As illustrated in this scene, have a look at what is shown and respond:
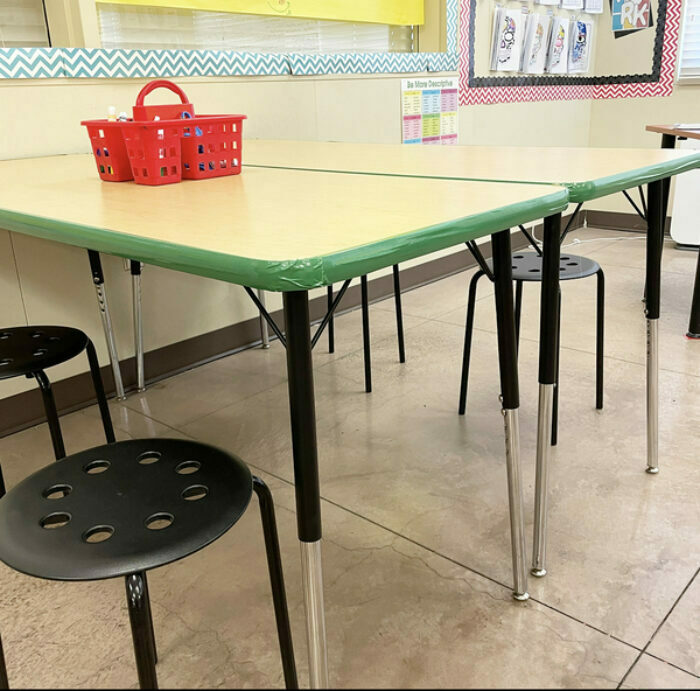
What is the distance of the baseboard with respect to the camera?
213cm

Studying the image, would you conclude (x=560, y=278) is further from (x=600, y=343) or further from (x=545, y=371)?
(x=545, y=371)

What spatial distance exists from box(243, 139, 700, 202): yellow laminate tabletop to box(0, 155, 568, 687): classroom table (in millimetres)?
105

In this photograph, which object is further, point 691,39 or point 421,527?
point 691,39

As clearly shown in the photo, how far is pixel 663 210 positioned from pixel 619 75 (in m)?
3.48

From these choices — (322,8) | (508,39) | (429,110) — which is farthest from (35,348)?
(508,39)

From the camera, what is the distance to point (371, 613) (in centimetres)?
130

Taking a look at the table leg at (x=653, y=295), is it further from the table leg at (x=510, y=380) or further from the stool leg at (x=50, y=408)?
the stool leg at (x=50, y=408)

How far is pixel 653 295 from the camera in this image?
1.61 m

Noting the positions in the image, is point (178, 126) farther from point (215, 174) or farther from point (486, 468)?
point (486, 468)

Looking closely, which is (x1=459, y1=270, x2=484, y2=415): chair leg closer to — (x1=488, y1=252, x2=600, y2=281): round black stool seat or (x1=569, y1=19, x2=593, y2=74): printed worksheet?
(x1=488, y1=252, x2=600, y2=281): round black stool seat

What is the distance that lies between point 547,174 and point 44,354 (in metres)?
1.10

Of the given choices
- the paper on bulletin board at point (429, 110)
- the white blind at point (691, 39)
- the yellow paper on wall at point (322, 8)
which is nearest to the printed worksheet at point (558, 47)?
the white blind at point (691, 39)

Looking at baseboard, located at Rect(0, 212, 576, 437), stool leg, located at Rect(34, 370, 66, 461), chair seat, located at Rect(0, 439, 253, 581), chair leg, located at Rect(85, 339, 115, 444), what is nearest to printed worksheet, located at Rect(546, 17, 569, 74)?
baseboard, located at Rect(0, 212, 576, 437)

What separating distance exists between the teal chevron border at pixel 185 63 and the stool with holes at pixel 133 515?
1.49m
